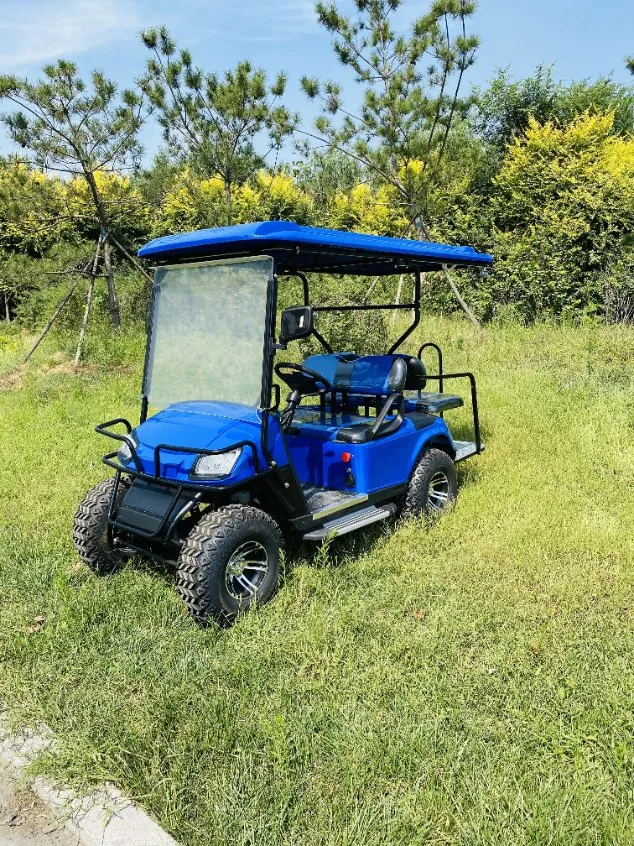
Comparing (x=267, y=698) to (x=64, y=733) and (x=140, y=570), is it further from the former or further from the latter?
(x=140, y=570)

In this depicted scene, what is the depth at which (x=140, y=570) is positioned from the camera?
12.0 ft

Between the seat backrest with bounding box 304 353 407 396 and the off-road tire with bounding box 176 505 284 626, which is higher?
the seat backrest with bounding box 304 353 407 396

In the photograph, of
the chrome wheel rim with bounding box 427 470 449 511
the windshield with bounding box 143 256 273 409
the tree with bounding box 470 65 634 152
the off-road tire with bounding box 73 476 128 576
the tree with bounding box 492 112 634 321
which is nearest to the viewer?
the windshield with bounding box 143 256 273 409

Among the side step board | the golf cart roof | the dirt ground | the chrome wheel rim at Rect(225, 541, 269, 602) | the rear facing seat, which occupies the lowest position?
the dirt ground

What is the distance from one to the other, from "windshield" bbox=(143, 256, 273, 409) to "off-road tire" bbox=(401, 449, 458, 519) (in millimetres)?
1460

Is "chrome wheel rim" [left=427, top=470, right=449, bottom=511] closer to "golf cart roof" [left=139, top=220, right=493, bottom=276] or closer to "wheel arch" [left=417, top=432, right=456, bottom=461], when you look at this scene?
"wheel arch" [left=417, top=432, right=456, bottom=461]

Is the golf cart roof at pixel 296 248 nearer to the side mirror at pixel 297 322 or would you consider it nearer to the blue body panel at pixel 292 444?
the side mirror at pixel 297 322

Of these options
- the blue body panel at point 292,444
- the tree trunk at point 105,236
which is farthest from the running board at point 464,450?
the tree trunk at point 105,236

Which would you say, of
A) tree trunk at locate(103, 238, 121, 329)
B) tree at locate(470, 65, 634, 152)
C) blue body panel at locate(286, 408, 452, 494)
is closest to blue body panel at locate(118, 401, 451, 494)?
blue body panel at locate(286, 408, 452, 494)

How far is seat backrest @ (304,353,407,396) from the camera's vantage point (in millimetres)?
4438

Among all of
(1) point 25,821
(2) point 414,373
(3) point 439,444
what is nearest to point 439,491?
(3) point 439,444

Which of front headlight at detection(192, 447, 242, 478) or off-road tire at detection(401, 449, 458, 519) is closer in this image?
front headlight at detection(192, 447, 242, 478)

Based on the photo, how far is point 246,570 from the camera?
3.34 metres

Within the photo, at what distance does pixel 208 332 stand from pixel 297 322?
71cm
